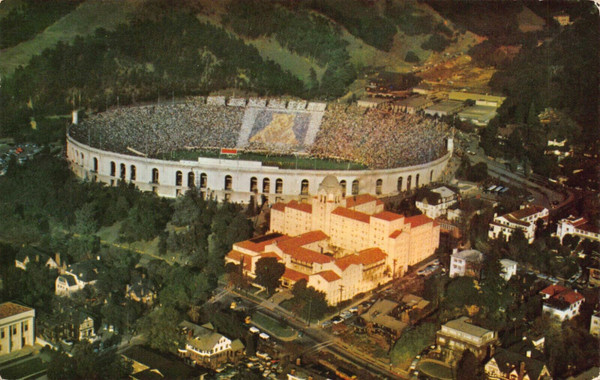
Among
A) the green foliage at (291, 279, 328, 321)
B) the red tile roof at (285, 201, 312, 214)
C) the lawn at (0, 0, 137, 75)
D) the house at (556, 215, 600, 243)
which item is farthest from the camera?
the lawn at (0, 0, 137, 75)

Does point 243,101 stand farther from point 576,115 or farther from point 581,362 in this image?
point 581,362

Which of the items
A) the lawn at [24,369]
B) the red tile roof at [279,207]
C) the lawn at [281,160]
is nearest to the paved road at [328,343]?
the red tile roof at [279,207]

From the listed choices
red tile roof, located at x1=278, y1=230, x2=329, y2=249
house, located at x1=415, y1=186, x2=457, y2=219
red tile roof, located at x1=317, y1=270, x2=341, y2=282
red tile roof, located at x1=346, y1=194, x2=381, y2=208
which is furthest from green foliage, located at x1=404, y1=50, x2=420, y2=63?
red tile roof, located at x1=317, y1=270, x2=341, y2=282

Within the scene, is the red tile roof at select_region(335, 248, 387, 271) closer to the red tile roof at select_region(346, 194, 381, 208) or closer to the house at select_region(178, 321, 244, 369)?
the red tile roof at select_region(346, 194, 381, 208)

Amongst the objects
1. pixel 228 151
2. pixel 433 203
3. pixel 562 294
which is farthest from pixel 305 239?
pixel 228 151

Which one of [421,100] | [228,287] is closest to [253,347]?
[228,287]

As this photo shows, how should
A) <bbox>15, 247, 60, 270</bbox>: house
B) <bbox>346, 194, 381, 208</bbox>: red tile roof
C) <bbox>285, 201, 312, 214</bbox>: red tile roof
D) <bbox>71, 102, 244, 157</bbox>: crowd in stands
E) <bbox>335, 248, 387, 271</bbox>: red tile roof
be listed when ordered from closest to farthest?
<bbox>335, 248, 387, 271</bbox>: red tile roof
<bbox>15, 247, 60, 270</bbox>: house
<bbox>285, 201, 312, 214</bbox>: red tile roof
<bbox>346, 194, 381, 208</bbox>: red tile roof
<bbox>71, 102, 244, 157</bbox>: crowd in stands
